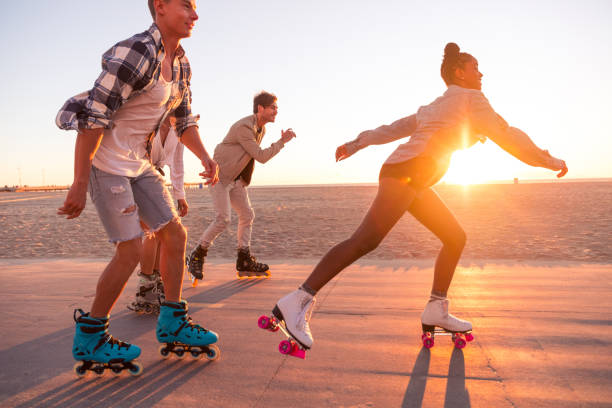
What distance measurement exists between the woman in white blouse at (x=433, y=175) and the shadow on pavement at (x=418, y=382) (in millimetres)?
312

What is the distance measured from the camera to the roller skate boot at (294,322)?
2.68 metres

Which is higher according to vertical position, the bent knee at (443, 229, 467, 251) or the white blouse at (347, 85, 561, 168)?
the white blouse at (347, 85, 561, 168)

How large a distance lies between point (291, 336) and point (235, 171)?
10.8ft

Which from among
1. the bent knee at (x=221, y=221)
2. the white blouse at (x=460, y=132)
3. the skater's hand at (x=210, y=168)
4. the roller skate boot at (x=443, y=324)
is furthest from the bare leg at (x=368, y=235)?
the bent knee at (x=221, y=221)

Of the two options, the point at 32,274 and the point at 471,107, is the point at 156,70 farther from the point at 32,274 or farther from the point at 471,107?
the point at 32,274

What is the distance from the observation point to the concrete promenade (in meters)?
2.33

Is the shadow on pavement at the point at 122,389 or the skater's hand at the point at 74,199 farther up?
the skater's hand at the point at 74,199

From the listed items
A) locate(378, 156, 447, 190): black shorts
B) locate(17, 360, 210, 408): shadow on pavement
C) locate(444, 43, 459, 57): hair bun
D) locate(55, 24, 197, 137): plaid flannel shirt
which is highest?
locate(444, 43, 459, 57): hair bun

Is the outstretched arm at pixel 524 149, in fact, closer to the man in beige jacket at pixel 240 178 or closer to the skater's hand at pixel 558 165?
the skater's hand at pixel 558 165

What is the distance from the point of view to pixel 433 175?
2.96m

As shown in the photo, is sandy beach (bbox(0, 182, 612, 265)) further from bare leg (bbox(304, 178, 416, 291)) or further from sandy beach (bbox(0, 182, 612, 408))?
bare leg (bbox(304, 178, 416, 291))

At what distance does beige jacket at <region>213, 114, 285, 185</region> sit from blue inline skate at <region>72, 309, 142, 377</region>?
3.18m

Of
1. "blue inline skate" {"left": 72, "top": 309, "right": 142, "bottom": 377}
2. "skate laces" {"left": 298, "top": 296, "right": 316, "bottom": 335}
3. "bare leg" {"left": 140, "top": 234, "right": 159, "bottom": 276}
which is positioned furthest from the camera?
"bare leg" {"left": 140, "top": 234, "right": 159, "bottom": 276}

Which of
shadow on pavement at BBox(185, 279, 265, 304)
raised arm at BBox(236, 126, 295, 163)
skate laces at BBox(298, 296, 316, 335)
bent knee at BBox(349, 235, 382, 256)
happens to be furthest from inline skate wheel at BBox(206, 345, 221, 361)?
raised arm at BBox(236, 126, 295, 163)
